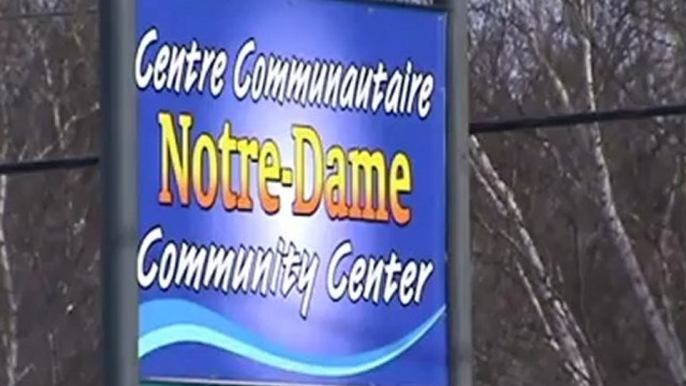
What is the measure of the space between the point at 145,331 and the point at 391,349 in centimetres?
A: 101

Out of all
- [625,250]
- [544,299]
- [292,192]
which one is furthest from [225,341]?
[544,299]

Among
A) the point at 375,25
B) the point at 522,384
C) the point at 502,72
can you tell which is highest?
the point at 502,72

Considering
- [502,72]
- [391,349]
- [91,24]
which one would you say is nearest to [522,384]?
[502,72]

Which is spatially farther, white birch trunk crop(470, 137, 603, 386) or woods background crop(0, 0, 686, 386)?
woods background crop(0, 0, 686, 386)

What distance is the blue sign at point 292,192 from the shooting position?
24.0ft

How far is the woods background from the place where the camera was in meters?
23.4

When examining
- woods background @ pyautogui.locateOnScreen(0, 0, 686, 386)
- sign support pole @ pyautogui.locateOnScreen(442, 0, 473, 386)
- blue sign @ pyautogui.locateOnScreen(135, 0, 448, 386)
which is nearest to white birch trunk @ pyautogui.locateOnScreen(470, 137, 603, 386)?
woods background @ pyautogui.locateOnScreen(0, 0, 686, 386)

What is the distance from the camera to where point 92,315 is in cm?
2973

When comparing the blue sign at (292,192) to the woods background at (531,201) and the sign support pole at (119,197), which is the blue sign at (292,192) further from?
the woods background at (531,201)

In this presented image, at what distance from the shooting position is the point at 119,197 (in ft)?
23.5

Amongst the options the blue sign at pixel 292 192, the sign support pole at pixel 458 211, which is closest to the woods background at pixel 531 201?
the sign support pole at pixel 458 211

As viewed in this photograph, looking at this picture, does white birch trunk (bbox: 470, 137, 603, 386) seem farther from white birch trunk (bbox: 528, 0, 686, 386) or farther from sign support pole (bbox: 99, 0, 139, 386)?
sign support pole (bbox: 99, 0, 139, 386)

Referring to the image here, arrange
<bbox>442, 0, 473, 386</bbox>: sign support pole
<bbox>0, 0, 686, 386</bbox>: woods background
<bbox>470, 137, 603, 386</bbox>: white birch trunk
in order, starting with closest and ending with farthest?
<bbox>442, 0, 473, 386</bbox>: sign support pole → <bbox>470, 137, 603, 386</bbox>: white birch trunk → <bbox>0, 0, 686, 386</bbox>: woods background

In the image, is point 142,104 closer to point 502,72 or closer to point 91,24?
point 502,72
